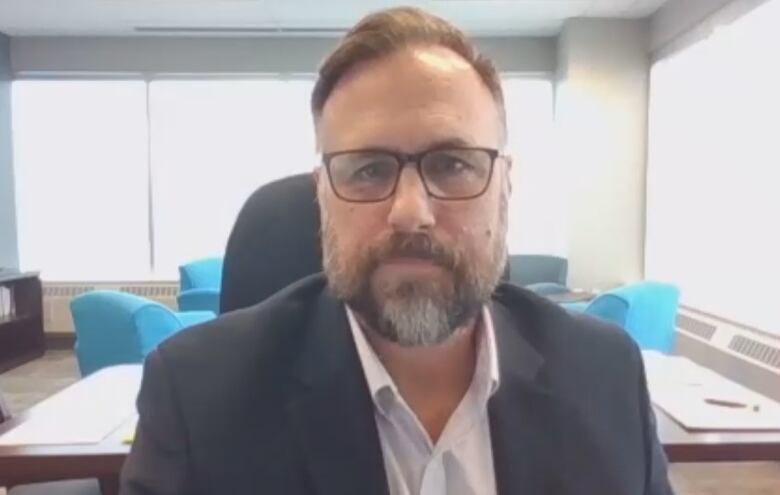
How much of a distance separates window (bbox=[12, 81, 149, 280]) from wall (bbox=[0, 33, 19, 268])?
0.12 metres

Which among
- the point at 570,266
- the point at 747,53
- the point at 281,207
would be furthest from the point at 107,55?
→ the point at 281,207

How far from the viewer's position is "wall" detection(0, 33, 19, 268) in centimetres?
664

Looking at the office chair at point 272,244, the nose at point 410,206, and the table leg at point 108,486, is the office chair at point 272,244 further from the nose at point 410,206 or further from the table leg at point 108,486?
the nose at point 410,206

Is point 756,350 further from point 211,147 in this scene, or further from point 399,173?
point 211,147

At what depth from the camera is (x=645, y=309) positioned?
3.28 m

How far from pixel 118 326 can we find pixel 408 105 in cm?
228

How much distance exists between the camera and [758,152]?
4277 millimetres

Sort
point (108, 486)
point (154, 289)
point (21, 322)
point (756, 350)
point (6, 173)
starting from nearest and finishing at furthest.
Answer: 1. point (108, 486)
2. point (756, 350)
3. point (21, 322)
4. point (6, 173)
5. point (154, 289)

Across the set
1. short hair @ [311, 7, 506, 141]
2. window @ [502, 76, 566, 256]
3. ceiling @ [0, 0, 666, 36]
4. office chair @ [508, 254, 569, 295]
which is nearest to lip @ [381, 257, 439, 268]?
short hair @ [311, 7, 506, 141]

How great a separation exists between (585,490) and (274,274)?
0.92 meters

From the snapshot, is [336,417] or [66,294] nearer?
[336,417]

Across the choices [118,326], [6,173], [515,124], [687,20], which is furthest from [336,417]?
[6,173]

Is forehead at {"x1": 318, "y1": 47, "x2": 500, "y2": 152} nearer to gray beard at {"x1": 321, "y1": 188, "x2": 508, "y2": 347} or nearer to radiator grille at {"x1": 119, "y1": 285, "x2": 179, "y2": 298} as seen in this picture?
gray beard at {"x1": 321, "y1": 188, "x2": 508, "y2": 347}

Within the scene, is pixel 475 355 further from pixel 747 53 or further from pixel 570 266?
pixel 570 266
